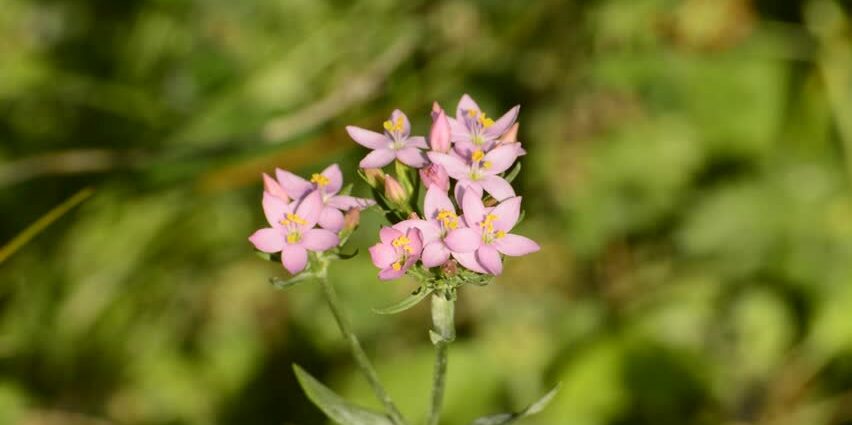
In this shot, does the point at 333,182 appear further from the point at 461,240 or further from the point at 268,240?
the point at 461,240

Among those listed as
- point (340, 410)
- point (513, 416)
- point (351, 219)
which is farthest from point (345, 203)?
point (513, 416)

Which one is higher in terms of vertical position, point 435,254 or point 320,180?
point 320,180

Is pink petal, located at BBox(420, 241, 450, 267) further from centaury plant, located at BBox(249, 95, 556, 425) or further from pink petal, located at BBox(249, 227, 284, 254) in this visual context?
pink petal, located at BBox(249, 227, 284, 254)

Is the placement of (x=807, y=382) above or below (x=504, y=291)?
below

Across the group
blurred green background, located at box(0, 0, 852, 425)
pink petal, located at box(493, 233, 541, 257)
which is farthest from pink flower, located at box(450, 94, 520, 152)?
blurred green background, located at box(0, 0, 852, 425)

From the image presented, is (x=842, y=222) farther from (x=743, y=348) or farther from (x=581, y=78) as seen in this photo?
(x=581, y=78)

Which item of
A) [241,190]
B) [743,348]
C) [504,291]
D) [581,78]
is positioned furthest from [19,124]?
[743,348]
